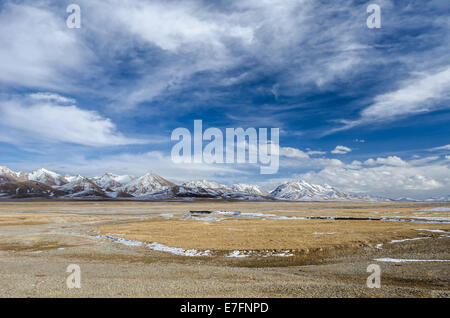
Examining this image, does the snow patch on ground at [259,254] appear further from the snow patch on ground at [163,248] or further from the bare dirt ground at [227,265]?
the snow patch on ground at [163,248]

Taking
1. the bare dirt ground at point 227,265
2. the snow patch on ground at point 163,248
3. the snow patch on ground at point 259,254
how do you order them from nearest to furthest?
1. the bare dirt ground at point 227,265
2. the snow patch on ground at point 259,254
3. the snow patch on ground at point 163,248

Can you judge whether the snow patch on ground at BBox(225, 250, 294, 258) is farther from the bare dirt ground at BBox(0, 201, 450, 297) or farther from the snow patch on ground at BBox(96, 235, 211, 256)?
the snow patch on ground at BBox(96, 235, 211, 256)

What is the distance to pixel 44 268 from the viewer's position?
73.5 ft

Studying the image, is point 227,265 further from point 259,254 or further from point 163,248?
point 163,248

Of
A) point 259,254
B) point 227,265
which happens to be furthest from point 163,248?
point 259,254

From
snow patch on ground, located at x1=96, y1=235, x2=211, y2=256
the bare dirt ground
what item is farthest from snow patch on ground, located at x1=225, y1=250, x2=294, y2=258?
snow patch on ground, located at x1=96, y1=235, x2=211, y2=256

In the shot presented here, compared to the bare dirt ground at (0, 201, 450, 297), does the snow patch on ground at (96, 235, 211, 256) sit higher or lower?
lower

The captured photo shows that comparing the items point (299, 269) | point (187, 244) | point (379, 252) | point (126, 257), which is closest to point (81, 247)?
point (126, 257)

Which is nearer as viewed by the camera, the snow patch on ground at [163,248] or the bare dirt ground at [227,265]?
the bare dirt ground at [227,265]

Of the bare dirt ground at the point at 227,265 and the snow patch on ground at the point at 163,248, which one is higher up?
the bare dirt ground at the point at 227,265

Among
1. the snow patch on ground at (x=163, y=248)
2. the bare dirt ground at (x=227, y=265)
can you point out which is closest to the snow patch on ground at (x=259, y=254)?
the bare dirt ground at (x=227, y=265)

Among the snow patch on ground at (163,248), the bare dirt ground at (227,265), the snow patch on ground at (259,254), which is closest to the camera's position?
the bare dirt ground at (227,265)

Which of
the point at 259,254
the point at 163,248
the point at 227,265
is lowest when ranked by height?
the point at 163,248
